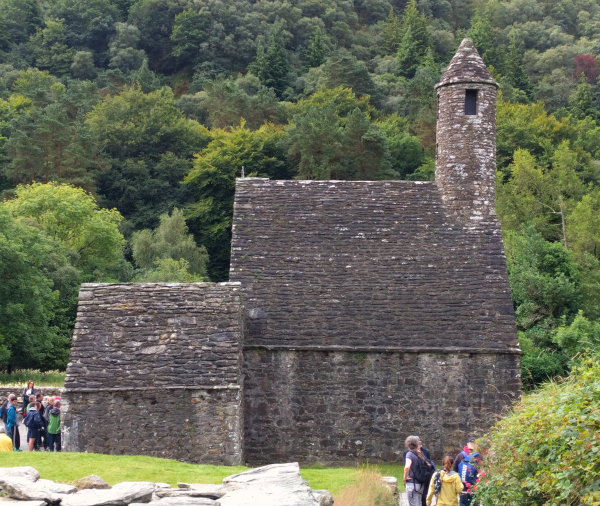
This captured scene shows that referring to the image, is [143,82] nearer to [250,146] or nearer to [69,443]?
[250,146]

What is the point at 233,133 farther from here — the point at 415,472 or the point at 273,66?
the point at 415,472

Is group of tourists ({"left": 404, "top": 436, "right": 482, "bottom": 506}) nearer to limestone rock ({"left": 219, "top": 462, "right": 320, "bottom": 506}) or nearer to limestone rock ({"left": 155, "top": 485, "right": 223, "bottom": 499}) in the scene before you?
limestone rock ({"left": 219, "top": 462, "right": 320, "bottom": 506})

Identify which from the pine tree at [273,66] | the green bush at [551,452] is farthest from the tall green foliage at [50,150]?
the green bush at [551,452]

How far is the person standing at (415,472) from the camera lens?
12234 mm

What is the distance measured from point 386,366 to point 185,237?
3133 centimetres

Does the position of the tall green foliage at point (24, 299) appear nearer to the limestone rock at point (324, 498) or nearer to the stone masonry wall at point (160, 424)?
the stone masonry wall at point (160, 424)

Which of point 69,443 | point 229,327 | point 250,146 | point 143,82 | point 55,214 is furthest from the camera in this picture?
point 143,82

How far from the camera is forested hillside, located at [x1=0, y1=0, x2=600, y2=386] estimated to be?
3675cm

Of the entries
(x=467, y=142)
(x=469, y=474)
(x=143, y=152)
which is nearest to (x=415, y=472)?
(x=469, y=474)

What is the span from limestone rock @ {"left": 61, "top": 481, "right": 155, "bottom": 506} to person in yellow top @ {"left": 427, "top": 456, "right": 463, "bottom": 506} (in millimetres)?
4227

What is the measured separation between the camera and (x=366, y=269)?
A: 20.5 meters

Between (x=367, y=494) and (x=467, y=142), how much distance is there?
42.4 ft

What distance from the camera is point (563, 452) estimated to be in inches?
323

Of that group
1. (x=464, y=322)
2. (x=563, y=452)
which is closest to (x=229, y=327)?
(x=464, y=322)
